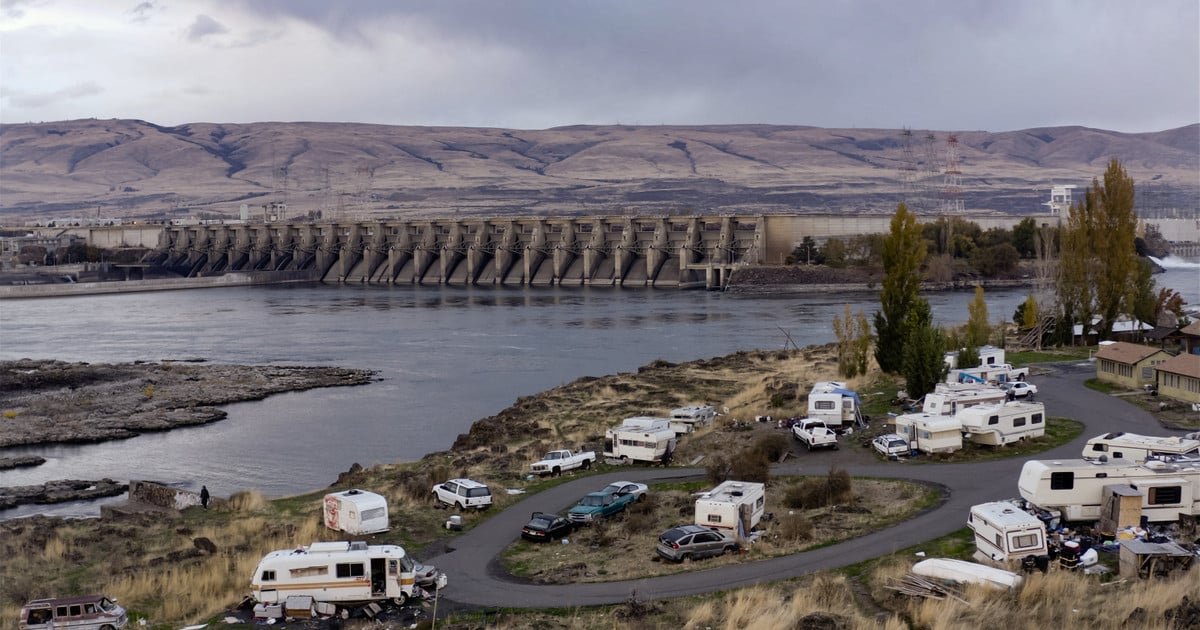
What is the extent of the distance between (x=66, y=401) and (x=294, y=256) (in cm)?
5149

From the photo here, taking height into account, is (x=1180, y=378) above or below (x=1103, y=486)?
above

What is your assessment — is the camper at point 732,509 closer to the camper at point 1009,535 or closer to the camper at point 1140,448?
the camper at point 1009,535

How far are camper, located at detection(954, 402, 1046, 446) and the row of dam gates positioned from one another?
1880 inches

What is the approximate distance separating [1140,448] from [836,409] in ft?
16.2

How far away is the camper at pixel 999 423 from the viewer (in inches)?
611

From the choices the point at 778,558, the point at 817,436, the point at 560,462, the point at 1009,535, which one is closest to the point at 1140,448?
the point at 817,436

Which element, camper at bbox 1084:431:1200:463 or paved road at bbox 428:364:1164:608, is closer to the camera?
paved road at bbox 428:364:1164:608

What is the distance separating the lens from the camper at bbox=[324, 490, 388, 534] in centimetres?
1265

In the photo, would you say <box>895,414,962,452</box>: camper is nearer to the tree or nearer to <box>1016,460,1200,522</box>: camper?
<box>1016,460,1200,522</box>: camper

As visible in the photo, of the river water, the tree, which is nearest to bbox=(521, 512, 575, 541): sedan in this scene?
the river water

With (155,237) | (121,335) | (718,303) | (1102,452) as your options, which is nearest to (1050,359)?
(1102,452)

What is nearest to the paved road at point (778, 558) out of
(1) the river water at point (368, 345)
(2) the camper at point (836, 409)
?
(2) the camper at point (836, 409)

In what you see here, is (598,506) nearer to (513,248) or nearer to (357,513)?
(357,513)

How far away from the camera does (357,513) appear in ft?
41.4
